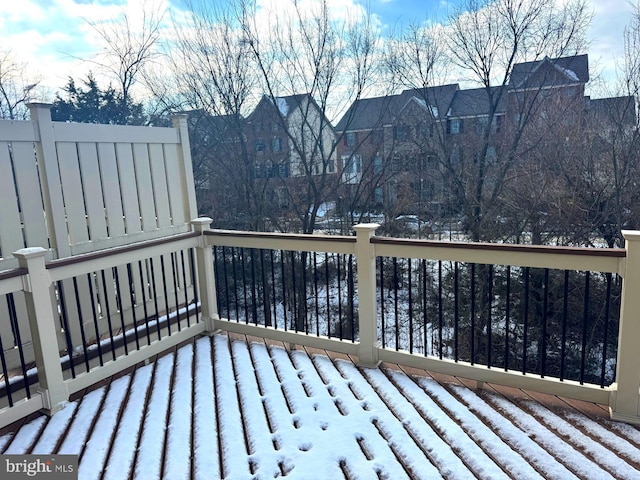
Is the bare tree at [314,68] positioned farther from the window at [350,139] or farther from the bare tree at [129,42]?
the bare tree at [129,42]

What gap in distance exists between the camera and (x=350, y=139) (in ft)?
40.0

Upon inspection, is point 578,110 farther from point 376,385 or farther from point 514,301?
point 376,385

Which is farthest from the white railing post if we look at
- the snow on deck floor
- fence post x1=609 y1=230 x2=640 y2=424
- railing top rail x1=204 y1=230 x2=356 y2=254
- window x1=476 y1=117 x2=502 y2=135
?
window x1=476 y1=117 x2=502 y2=135

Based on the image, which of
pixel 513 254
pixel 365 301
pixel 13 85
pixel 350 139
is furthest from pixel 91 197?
pixel 13 85

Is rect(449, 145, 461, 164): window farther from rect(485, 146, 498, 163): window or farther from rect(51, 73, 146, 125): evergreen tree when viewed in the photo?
rect(51, 73, 146, 125): evergreen tree

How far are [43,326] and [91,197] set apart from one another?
4.74 ft

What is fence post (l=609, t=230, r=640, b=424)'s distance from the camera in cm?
208

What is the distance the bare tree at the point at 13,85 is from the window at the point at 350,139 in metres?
7.90

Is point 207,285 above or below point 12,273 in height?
below

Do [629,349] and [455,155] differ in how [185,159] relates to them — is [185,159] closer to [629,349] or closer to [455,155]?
[629,349]

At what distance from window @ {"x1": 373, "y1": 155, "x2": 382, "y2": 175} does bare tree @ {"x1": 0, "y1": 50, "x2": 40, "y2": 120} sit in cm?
886

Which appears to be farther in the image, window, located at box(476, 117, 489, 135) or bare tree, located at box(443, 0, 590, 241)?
window, located at box(476, 117, 489, 135)

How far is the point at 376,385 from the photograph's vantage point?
2.60m

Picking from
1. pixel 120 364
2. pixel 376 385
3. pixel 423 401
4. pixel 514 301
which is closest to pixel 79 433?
pixel 120 364
